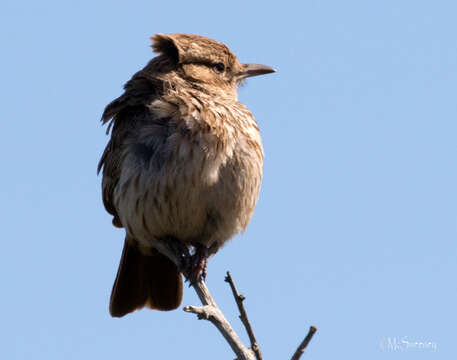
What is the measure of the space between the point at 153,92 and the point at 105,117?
0.51 meters

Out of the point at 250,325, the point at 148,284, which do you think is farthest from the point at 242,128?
the point at 250,325

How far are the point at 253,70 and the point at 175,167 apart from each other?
187 centimetres

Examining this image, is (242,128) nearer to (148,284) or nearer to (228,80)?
(228,80)

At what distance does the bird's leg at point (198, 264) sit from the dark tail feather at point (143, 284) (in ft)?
2.62

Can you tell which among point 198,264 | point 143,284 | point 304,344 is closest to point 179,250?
point 198,264

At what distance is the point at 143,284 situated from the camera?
25.2 ft

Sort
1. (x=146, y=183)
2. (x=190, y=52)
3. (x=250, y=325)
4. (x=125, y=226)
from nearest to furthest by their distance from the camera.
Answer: (x=250, y=325) < (x=146, y=183) < (x=125, y=226) < (x=190, y=52)

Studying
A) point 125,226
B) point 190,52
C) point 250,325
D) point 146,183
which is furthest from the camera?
point 190,52

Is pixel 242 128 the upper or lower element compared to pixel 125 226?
upper

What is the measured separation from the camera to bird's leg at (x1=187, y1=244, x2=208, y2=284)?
6363 millimetres

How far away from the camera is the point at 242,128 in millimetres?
6824

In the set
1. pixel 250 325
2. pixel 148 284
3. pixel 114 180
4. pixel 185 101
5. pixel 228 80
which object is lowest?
pixel 250 325

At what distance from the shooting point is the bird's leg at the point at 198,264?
251 inches

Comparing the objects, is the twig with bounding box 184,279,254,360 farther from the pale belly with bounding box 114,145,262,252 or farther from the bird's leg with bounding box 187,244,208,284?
the pale belly with bounding box 114,145,262,252
